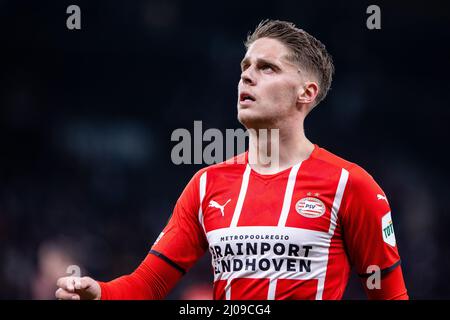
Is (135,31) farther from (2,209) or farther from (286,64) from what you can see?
(286,64)

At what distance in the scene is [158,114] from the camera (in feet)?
28.3

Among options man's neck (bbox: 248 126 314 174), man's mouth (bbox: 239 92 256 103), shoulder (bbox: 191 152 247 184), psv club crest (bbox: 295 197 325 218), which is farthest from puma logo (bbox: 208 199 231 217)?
man's mouth (bbox: 239 92 256 103)

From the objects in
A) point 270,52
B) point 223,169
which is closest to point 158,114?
point 223,169

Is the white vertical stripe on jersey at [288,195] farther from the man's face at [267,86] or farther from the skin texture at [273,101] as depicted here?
the man's face at [267,86]

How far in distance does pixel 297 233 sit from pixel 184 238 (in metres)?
0.65

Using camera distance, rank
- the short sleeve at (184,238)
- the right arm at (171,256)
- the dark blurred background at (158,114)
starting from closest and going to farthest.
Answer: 1. the right arm at (171,256)
2. the short sleeve at (184,238)
3. the dark blurred background at (158,114)

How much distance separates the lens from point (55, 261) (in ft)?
24.6

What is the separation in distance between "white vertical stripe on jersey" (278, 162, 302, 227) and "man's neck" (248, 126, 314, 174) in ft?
0.19

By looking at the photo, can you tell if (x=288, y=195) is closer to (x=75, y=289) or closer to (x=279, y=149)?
(x=279, y=149)

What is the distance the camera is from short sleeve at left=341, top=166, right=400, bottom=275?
330cm

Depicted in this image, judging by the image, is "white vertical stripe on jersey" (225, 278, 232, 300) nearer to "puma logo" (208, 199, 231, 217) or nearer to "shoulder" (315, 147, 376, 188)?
"puma logo" (208, 199, 231, 217)

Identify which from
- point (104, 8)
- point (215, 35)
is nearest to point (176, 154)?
point (215, 35)

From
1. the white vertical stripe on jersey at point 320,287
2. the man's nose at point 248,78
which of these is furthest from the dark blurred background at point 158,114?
the white vertical stripe on jersey at point 320,287

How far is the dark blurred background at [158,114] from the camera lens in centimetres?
795
